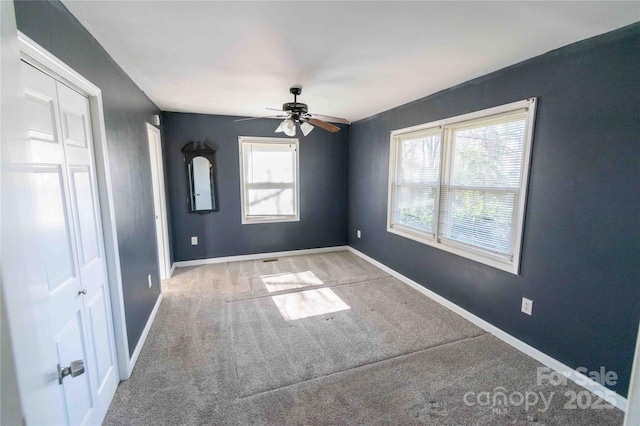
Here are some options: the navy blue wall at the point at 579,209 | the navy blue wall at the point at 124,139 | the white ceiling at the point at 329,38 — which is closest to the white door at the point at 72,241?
the navy blue wall at the point at 124,139

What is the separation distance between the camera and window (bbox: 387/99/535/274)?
2.30 m

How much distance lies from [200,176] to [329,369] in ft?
10.9

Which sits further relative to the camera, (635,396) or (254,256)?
(254,256)

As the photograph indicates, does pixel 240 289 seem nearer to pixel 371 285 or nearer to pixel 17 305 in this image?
pixel 371 285

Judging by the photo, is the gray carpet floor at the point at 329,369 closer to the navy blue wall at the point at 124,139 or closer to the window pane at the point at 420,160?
the navy blue wall at the point at 124,139

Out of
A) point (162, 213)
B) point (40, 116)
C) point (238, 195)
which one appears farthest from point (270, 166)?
point (40, 116)

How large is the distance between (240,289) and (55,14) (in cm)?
291

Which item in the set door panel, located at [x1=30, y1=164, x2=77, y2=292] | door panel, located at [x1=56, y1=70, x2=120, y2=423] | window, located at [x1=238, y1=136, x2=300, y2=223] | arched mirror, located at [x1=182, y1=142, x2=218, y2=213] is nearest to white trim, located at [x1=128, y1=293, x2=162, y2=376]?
door panel, located at [x1=56, y1=70, x2=120, y2=423]

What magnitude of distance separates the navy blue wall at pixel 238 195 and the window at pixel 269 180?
0.11m

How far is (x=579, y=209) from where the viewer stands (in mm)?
1910

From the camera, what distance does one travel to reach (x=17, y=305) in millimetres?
444

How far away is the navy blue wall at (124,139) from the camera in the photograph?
131 cm

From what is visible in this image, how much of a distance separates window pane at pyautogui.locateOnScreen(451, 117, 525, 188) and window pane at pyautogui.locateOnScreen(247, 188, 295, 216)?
8.92 feet

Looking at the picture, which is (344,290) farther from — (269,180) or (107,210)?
(107,210)
